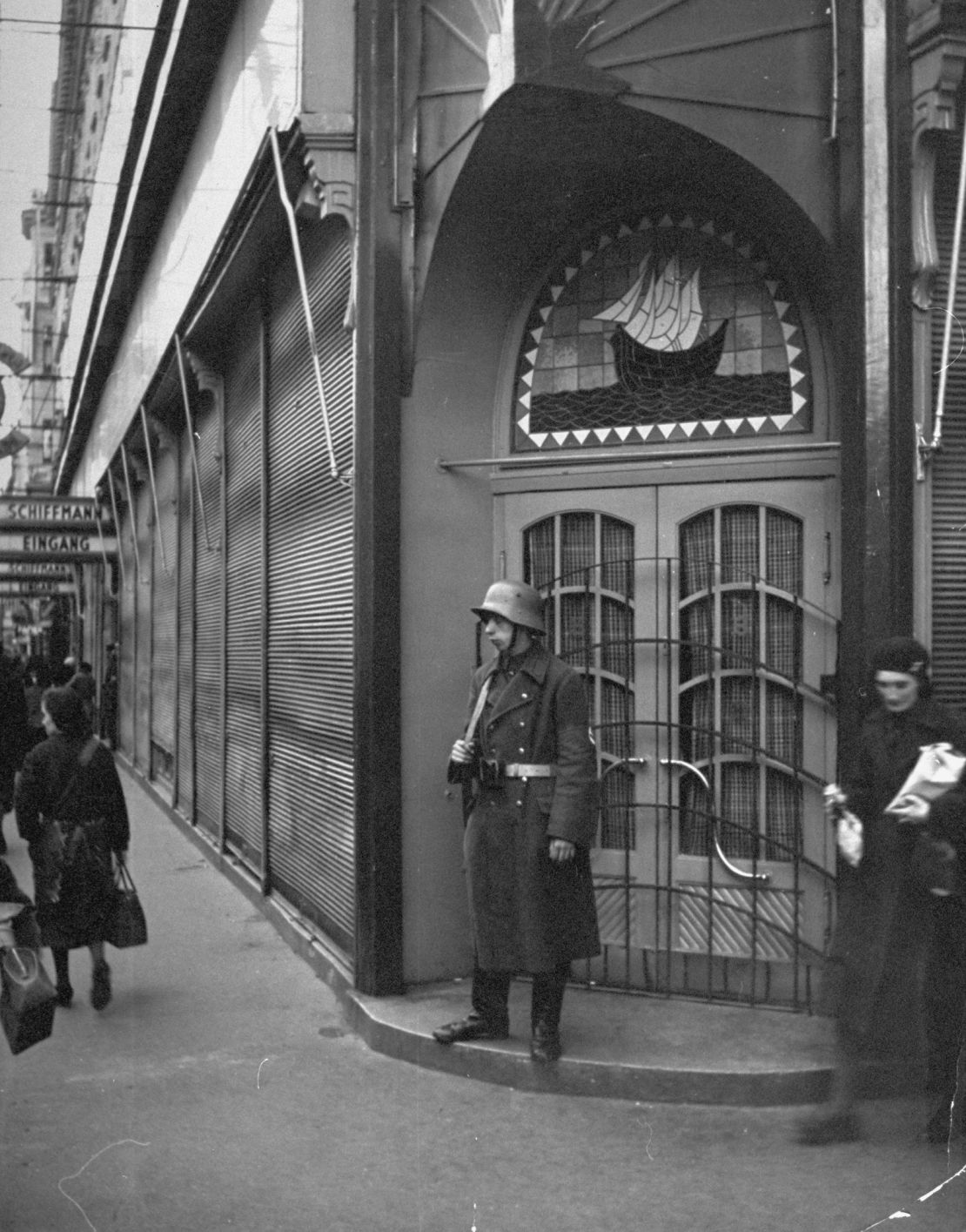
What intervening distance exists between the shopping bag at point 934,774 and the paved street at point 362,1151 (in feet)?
3.64

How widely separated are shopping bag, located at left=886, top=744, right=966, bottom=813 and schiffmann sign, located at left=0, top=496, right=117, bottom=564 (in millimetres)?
13192

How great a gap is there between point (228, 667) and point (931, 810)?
7428 mm

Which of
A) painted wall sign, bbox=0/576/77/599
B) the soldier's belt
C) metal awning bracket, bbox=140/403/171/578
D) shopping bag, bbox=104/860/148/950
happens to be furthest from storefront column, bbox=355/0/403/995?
painted wall sign, bbox=0/576/77/599

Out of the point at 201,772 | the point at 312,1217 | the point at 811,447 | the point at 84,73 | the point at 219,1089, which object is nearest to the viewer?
the point at 312,1217

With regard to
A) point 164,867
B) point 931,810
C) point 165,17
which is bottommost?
point 164,867

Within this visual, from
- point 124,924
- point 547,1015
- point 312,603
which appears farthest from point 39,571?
point 547,1015

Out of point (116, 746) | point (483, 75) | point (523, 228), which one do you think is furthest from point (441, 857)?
point (116, 746)

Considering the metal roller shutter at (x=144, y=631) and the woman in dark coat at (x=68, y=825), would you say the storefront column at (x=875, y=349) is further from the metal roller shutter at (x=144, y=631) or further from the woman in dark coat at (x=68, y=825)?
the metal roller shutter at (x=144, y=631)

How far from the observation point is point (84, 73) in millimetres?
7516

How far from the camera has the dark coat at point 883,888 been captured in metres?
4.86

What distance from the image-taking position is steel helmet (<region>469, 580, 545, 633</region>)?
587 centimetres

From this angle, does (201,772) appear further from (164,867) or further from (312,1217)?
(312,1217)

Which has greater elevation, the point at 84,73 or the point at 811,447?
the point at 84,73

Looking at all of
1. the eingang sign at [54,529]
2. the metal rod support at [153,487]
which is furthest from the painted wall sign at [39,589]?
the metal rod support at [153,487]
